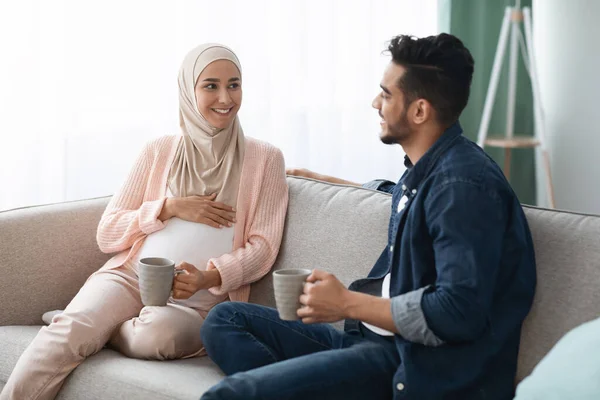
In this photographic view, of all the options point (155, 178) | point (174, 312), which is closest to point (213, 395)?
point (174, 312)

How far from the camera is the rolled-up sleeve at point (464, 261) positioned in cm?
166

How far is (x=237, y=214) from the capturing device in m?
2.43

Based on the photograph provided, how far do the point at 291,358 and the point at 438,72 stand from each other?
718 millimetres

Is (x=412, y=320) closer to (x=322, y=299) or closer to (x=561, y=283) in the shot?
(x=322, y=299)

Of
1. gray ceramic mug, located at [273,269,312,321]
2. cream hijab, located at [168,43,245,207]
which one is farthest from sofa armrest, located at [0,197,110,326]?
gray ceramic mug, located at [273,269,312,321]

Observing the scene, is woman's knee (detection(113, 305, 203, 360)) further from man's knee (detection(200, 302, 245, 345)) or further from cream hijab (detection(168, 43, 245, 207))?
cream hijab (detection(168, 43, 245, 207))

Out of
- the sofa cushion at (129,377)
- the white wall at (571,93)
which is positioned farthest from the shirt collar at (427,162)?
the white wall at (571,93)

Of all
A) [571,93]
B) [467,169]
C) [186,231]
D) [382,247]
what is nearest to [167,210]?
[186,231]

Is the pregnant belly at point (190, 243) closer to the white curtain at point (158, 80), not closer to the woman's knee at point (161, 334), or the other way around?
the woman's knee at point (161, 334)

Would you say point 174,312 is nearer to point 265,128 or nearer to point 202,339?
point 202,339

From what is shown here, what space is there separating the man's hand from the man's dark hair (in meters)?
0.45

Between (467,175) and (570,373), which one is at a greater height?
(467,175)

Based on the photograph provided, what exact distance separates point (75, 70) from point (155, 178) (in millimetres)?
976

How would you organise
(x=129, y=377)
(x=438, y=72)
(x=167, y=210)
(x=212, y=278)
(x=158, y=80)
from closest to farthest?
(x=438, y=72)
(x=129, y=377)
(x=212, y=278)
(x=167, y=210)
(x=158, y=80)
